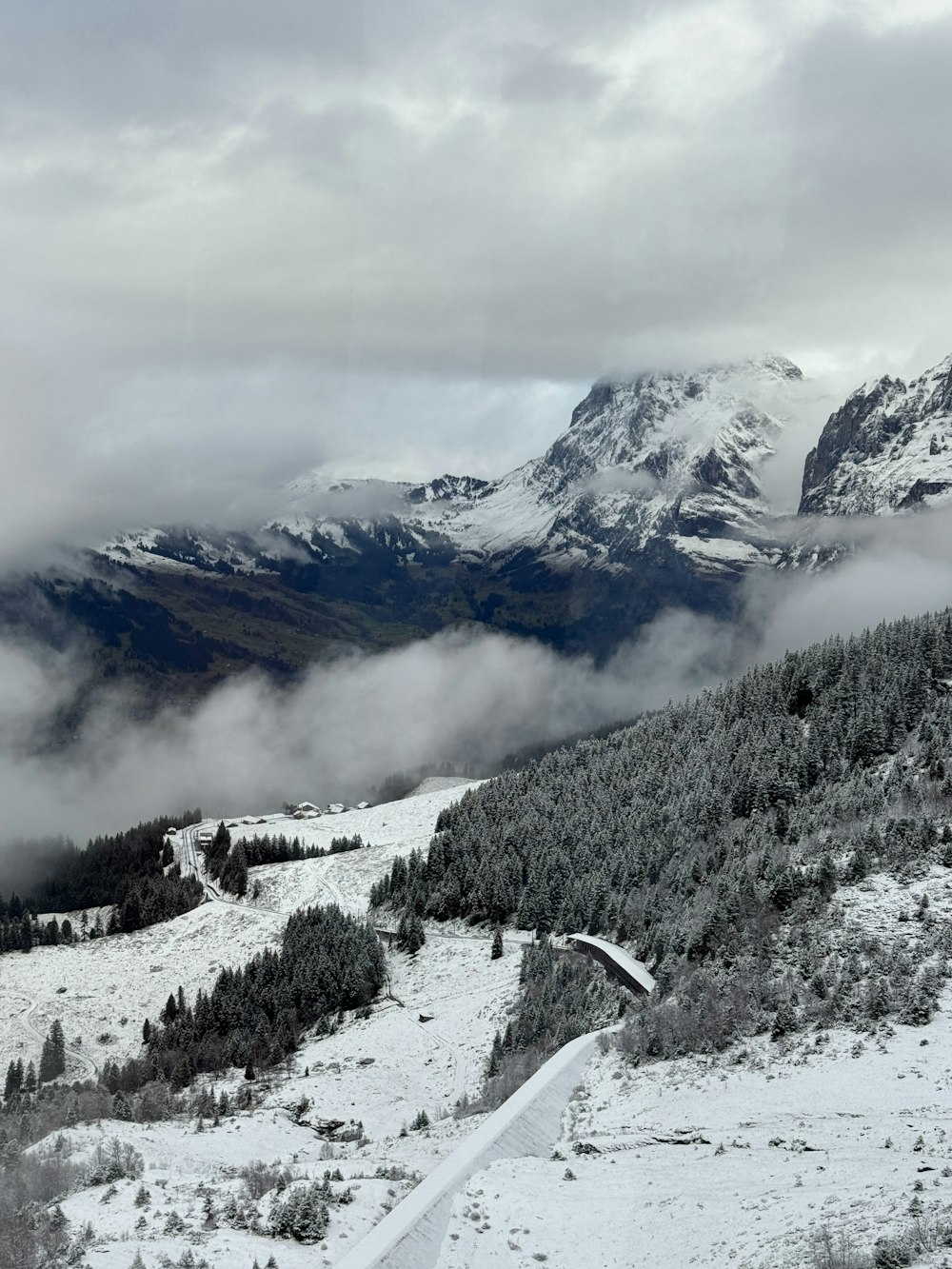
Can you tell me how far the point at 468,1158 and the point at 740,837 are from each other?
81297 mm

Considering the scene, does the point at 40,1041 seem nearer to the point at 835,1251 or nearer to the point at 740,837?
the point at 740,837

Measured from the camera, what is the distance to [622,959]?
8544 centimetres

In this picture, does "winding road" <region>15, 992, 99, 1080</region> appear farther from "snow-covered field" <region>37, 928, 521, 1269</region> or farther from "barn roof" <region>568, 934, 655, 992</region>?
"barn roof" <region>568, 934, 655, 992</region>

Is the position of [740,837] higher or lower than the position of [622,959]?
higher

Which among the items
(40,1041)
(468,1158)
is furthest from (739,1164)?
(40,1041)

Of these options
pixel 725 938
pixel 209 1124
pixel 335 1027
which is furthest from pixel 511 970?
pixel 209 1124

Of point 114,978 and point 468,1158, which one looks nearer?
point 468,1158

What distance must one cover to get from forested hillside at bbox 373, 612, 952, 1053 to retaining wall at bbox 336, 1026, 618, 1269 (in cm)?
602

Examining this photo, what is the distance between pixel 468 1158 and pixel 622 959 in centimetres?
5123

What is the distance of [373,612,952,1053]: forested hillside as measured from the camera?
5262 centimetres

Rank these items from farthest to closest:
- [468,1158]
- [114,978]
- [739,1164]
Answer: [114,978] < [468,1158] < [739,1164]

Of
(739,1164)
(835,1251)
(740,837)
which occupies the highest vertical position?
(835,1251)

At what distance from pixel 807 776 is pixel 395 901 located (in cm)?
6196

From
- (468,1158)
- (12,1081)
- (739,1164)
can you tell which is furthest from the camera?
(12,1081)
